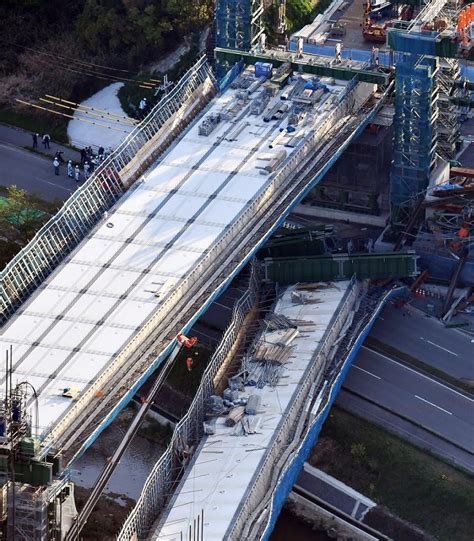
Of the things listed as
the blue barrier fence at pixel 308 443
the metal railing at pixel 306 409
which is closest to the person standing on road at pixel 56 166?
the metal railing at pixel 306 409

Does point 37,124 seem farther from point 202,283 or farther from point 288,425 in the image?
point 288,425

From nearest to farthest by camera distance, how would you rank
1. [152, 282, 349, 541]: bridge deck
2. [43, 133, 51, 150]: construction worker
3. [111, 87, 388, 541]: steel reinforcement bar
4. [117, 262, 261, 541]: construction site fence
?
[111, 87, 388, 541]: steel reinforcement bar → [117, 262, 261, 541]: construction site fence → [152, 282, 349, 541]: bridge deck → [43, 133, 51, 150]: construction worker

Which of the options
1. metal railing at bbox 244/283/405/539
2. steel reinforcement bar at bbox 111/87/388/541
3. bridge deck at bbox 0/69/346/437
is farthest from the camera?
bridge deck at bbox 0/69/346/437

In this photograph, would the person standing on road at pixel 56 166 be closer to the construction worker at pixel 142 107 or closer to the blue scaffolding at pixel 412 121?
the construction worker at pixel 142 107

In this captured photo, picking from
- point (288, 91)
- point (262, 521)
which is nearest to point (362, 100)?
point (288, 91)

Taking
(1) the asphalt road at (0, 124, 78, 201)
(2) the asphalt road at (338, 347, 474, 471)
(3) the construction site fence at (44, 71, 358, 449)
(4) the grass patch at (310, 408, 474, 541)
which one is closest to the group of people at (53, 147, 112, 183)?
(1) the asphalt road at (0, 124, 78, 201)

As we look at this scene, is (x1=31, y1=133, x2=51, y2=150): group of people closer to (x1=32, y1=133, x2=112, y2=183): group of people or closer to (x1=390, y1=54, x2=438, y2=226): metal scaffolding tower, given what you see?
(x1=32, y1=133, x2=112, y2=183): group of people

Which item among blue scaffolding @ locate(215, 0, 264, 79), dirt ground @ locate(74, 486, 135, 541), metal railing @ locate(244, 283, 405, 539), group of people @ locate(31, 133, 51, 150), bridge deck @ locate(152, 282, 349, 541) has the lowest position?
dirt ground @ locate(74, 486, 135, 541)

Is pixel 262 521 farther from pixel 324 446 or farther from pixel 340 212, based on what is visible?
pixel 340 212

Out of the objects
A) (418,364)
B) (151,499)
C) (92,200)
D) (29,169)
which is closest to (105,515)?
(151,499)
